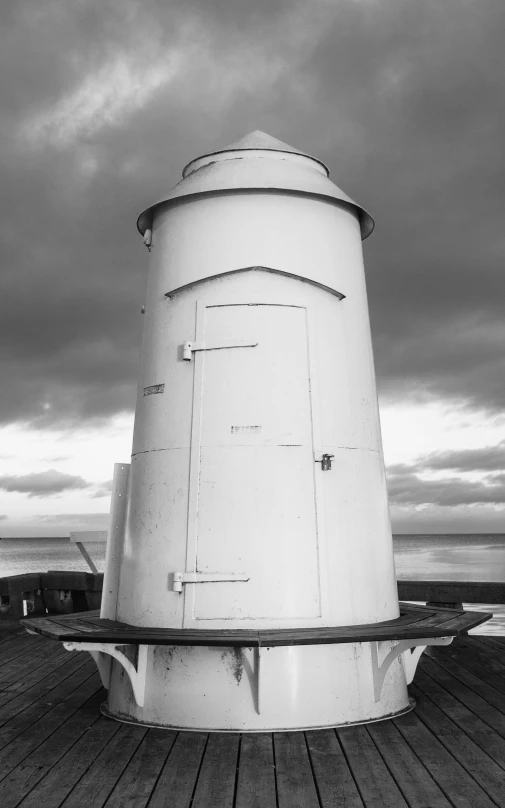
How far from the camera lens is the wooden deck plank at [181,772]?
3.58m

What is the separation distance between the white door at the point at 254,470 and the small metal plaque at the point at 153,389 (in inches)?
13.2

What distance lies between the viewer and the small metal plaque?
5520 mm

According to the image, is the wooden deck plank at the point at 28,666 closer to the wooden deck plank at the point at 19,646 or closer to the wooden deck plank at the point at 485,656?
the wooden deck plank at the point at 19,646

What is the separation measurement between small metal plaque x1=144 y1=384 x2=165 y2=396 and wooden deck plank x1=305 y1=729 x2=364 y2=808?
2.54 meters

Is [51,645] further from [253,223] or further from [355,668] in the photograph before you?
[253,223]

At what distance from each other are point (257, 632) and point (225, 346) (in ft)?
6.47

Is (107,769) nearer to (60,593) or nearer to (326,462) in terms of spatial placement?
(326,462)

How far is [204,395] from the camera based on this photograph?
529 cm

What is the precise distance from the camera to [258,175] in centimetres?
565

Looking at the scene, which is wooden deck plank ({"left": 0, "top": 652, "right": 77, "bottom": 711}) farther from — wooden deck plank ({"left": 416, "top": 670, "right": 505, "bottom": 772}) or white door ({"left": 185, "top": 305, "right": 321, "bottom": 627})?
wooden deck plank ({"left": 416, "top": 670, "right": 505, "bottom": 772})

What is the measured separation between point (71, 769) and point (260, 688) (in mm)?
1222

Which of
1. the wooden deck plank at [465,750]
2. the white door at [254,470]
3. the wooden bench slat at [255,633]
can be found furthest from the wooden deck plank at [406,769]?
the white door at [254,470]

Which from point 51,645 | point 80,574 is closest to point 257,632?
point 51,645

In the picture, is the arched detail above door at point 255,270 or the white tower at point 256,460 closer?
the white tower at point 256,460
